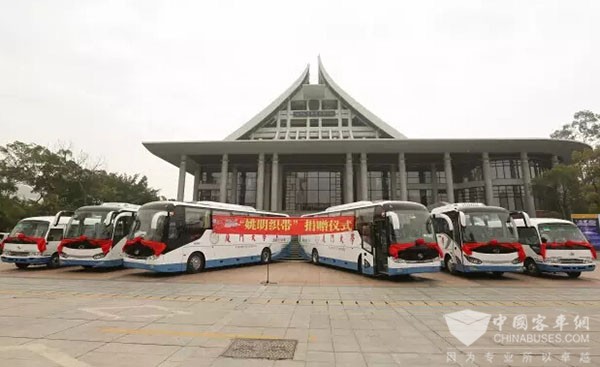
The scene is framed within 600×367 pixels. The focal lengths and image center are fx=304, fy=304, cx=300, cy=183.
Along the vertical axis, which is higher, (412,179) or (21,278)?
(412,179)

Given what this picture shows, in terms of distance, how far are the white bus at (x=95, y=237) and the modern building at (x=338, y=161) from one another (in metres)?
20.6

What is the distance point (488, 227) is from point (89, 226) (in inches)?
625

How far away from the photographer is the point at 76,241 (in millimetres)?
12258

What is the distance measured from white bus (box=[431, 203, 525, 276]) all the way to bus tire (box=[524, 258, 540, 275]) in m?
1.45

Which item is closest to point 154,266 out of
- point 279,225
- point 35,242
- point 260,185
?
point 279,225

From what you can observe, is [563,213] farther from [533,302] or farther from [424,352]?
[424,352]

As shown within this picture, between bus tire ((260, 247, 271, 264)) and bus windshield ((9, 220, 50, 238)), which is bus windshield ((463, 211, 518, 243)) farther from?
bus windshield ((9, 220, 50, 238))

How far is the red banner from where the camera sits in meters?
13.1

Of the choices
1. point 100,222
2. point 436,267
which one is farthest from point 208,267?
point 436,267

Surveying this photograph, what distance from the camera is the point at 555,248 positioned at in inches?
454

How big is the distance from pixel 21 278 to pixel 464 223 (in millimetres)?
16309

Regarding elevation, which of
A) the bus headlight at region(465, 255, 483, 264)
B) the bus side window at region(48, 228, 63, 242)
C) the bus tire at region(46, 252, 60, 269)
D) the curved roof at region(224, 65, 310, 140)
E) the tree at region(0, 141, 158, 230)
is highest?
the curved roof at region(224, 65, 310, 140)

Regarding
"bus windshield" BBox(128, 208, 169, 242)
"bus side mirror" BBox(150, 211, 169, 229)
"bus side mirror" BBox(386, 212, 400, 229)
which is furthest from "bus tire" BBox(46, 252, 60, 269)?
"bus side mirror" BBox(386, 212, 400, 229)

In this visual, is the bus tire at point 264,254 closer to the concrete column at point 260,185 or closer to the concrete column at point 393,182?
the concrete column at point 260,185
